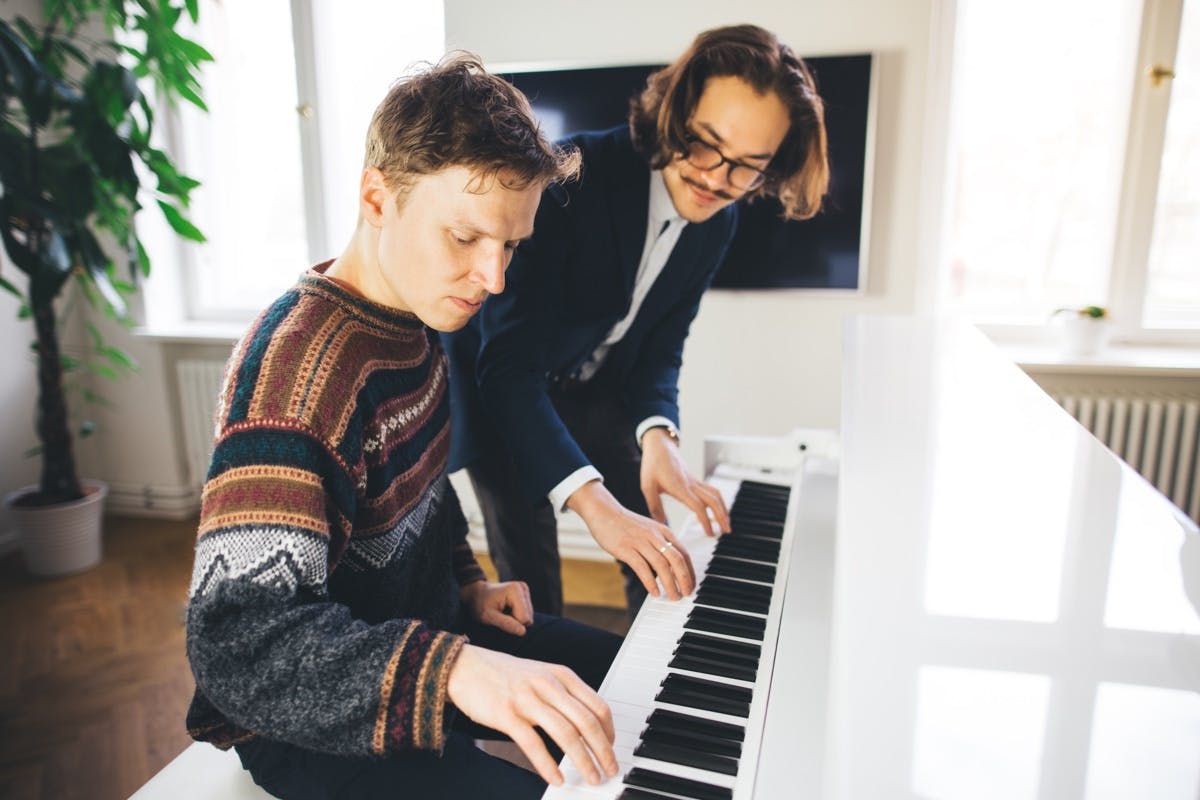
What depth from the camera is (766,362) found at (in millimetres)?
2924

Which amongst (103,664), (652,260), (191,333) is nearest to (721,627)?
(652,260)

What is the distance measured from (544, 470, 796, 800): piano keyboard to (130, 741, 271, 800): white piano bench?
1.62 ft

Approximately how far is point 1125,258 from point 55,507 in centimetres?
388

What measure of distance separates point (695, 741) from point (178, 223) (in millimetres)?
2419

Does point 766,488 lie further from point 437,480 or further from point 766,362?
point 766,362

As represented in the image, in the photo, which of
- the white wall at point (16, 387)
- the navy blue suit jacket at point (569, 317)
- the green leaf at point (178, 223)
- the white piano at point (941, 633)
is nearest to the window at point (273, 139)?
the white wall at point (16, 387)

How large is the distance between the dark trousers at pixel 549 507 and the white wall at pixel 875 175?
50.7 inches

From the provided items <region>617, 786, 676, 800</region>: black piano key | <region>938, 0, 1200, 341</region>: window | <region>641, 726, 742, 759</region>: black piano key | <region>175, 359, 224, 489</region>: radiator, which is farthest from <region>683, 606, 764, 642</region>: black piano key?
<region>175, 359, 224, 489</region>: radiator

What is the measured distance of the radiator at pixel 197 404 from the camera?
3471mm

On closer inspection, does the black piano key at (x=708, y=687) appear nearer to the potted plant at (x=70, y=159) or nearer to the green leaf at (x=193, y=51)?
the potted plant at (x=70, y=159)

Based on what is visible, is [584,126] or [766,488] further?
[584,126]

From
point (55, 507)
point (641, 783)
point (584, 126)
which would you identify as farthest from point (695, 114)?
point (55, 507)

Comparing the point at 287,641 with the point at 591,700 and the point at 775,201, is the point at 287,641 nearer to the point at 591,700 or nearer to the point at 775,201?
the point at 591,700

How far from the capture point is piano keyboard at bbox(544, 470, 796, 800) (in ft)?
2.45
